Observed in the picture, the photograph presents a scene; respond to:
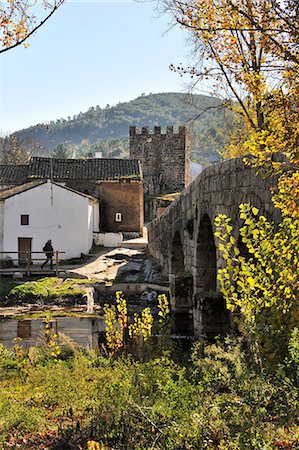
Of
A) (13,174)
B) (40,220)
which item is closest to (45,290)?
(40,220)

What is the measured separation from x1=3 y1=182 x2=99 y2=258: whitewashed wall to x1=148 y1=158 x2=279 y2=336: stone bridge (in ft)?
38.5

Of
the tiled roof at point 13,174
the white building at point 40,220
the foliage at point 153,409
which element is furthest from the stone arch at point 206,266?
the tiled roof at point 13,174

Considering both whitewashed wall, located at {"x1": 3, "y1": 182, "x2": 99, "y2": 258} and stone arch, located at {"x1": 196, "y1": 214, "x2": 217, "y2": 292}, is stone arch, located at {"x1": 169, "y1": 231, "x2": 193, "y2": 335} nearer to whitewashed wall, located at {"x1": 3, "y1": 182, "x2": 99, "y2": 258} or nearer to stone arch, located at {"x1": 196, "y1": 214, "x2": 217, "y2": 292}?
stone arch, located at {"x1": 196, "y1": 214, "x2": 217, "y2": 292}

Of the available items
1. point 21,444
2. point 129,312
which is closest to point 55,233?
point 129,312

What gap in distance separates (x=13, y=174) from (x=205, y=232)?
29.3m

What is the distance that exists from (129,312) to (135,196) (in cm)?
2158

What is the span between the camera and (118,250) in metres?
33.1

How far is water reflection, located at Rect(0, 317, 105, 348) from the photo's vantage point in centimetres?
1545

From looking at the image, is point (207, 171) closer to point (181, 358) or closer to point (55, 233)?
point (181, 358)

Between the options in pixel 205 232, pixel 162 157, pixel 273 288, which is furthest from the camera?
pixel 162 157

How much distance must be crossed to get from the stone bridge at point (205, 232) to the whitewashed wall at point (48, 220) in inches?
461

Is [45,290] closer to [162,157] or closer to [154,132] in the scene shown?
[162,157]

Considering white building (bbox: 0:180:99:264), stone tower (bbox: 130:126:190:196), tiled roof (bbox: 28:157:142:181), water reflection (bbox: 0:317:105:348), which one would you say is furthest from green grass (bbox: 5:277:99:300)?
stone tower (bbox: 130:126:190:196)

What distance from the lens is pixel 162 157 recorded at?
184ft
